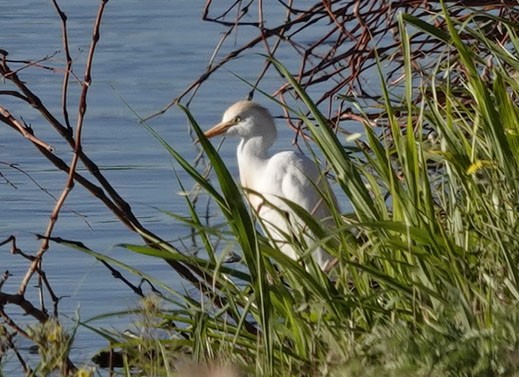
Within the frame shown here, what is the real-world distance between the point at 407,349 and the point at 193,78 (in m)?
9.42

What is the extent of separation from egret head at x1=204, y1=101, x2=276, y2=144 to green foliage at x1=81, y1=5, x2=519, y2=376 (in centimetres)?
347

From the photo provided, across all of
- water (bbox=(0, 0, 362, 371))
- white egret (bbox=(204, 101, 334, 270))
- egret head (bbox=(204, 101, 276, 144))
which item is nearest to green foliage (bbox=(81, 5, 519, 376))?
water (bbox=(0, 0, 362, 371))

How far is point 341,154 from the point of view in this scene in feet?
14.9

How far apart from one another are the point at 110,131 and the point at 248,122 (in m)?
3.25

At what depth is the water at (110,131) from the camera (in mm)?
8648

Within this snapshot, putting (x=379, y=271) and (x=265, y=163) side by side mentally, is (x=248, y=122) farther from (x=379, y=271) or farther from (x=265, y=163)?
(x=379, y=271)

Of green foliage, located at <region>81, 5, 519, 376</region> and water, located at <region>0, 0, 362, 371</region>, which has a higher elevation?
water, located at <region>0, 0, 362, 371</region>

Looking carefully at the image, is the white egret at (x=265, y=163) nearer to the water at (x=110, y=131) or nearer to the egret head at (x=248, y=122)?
the egret head at (x=248, y=122)

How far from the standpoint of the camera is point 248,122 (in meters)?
8.38

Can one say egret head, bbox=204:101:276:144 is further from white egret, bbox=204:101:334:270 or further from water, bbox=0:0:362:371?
water, bbox=0:0:362:371

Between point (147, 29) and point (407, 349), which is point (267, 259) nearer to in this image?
point (407, 349)

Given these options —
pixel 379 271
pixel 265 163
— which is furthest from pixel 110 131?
pixel 379 271

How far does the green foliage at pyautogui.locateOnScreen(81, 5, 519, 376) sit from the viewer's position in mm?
3959

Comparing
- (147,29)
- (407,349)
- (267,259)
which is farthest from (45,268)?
(147,29)
